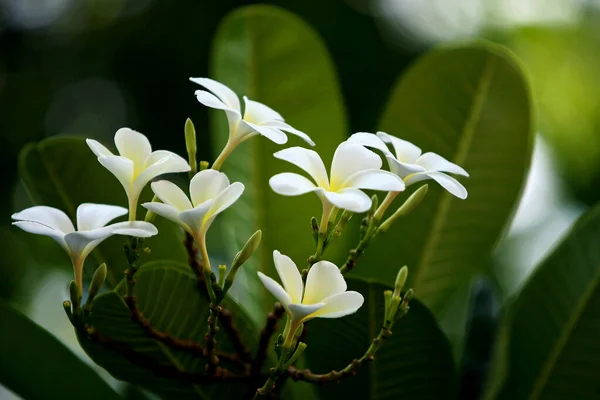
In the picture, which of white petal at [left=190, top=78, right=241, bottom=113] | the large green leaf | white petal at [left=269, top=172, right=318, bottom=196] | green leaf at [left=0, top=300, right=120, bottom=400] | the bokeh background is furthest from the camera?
the bokeh background

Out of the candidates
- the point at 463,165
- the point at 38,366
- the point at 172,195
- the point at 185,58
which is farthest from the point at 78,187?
the point at 185,58

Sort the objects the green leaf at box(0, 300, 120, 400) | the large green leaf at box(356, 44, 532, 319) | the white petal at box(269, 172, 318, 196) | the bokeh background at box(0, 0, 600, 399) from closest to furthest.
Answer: the white petal at box(269, 172, 318, 196) → the green leaf at box(0, 300, 120, 400) → the large green leaf at box(356, 44, 532, 319) → the bokeh background at box(0, 0, 600, 399)

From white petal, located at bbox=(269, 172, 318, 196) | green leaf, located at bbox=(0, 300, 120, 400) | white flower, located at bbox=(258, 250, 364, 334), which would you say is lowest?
green leaf, located at bbox=(0, 300, 120, 400)

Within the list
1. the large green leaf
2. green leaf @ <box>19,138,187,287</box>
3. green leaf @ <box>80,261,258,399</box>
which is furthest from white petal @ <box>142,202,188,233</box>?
the large green leaf

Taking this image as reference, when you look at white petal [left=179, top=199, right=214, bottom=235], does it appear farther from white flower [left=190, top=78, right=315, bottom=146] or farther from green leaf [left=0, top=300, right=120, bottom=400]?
green leaf [left=0, top=300, right=120, bottom=400]

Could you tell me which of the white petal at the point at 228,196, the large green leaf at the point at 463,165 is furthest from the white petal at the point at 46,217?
the large green leaf at the point at 463,165
